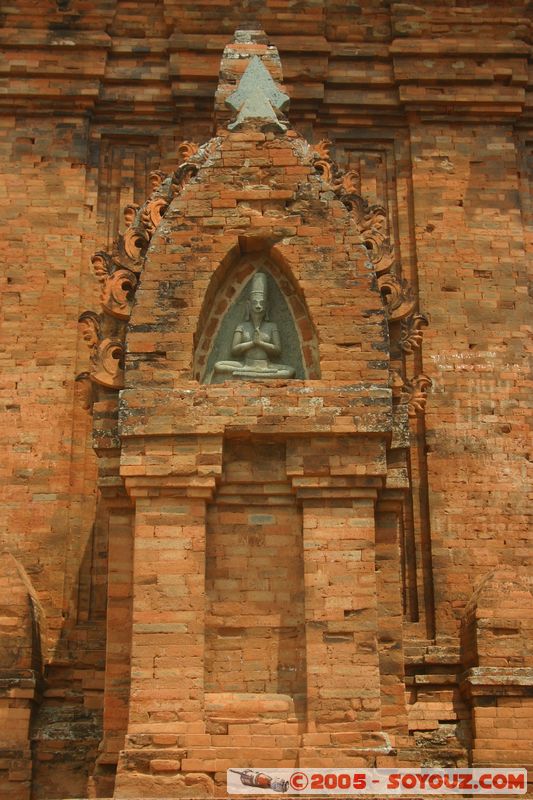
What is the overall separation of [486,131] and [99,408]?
838cm

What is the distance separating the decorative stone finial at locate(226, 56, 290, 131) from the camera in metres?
16.1

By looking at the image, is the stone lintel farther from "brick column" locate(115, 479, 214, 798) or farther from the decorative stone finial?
the decorative stone finial

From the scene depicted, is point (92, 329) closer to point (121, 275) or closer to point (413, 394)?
point (121, 275)

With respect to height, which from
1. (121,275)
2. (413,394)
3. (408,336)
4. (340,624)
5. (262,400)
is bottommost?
(340,624)

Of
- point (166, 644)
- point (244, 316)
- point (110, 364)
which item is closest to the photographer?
point (166, 644)

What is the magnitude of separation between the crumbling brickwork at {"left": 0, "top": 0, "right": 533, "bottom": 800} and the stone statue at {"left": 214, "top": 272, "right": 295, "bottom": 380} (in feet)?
0.56

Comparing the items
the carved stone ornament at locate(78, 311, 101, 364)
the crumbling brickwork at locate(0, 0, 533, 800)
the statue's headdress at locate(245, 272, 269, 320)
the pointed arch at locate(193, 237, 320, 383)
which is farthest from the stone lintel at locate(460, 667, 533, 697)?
the carved stone ornament at locate(78, 311, 101, 364)

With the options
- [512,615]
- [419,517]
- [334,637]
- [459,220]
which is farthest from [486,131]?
[334,637]

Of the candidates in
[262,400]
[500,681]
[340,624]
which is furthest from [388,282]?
[500,681]

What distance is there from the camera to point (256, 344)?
50.7 feet

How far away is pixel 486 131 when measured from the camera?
67.1ft

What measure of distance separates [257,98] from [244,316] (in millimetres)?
2673

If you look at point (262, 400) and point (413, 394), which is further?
point (413, 394)

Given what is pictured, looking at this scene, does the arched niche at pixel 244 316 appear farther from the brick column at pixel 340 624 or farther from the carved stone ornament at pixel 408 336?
the brick column at pixel 340 624
